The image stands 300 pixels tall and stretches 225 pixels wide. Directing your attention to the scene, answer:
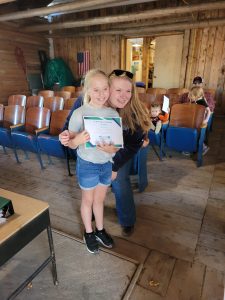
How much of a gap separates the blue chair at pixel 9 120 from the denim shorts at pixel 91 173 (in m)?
2.36

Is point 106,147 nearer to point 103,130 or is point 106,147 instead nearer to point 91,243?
point 103,130

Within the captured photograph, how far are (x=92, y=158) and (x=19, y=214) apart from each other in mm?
520

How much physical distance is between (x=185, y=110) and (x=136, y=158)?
157cm

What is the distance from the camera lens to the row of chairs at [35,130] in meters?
2.91

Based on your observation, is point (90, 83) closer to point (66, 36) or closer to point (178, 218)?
point (178, 218)

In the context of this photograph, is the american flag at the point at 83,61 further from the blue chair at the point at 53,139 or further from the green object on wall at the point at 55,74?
the blue chair at the point at 53,139

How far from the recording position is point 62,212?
2.16 metres

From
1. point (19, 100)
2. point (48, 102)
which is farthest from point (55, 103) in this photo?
point (19, 100)

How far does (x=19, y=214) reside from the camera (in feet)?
3.42

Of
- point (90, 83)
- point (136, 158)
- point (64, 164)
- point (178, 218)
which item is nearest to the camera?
point (90, 83)

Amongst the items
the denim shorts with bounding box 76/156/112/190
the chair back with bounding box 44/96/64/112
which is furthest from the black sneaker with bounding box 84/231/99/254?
the chair back with bounding box 44/96/64/112

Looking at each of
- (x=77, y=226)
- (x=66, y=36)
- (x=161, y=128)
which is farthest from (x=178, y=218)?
(x=66, y=36)

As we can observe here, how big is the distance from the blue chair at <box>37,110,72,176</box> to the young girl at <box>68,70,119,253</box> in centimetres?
139

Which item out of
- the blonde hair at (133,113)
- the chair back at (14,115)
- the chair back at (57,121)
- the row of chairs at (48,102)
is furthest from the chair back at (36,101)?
the blonde hair at (133,113)
